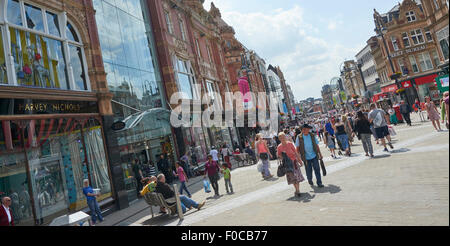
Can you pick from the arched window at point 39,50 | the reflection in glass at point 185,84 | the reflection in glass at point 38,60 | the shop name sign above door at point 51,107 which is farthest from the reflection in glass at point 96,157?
the reflection in glass at point 185,84

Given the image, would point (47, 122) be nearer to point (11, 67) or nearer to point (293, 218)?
point (11, 67)

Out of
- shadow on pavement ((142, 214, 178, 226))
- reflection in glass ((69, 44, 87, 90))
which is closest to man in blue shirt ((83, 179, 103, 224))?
shadow on pavement ((142, 214, 178, 226))

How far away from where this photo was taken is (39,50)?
1073cm

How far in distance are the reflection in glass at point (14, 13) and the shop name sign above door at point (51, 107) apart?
3.39 meters

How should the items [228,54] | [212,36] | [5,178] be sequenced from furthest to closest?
[228,54], [212,36], [5,178]

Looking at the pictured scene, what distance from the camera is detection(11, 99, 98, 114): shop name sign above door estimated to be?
9.10 metres

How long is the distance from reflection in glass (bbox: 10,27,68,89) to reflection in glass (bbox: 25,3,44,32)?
1.40ft

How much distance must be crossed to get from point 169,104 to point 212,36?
15.1 m

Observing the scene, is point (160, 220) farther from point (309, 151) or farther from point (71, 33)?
point (71, 33)

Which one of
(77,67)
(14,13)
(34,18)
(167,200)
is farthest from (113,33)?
(167,200)

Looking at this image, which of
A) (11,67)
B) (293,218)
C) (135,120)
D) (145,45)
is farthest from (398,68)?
(11,67)

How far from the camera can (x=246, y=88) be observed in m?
31.5

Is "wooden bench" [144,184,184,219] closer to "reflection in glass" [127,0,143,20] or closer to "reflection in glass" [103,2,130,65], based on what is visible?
"reflection in glass" [103,2,130,65]

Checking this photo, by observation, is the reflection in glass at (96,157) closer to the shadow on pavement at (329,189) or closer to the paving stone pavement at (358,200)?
the paving stone pavement at (358,200)
